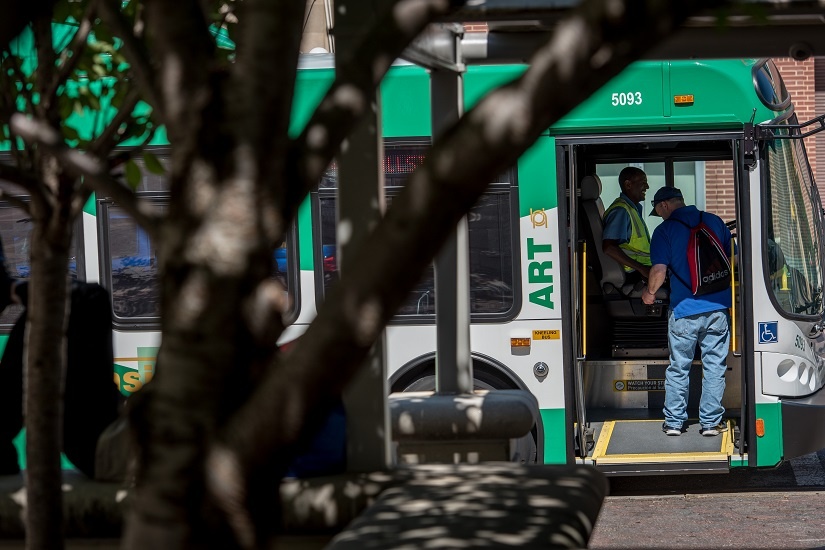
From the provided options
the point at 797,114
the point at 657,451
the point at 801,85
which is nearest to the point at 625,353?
the point at 657,451

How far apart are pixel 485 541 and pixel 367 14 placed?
1985 millimetres

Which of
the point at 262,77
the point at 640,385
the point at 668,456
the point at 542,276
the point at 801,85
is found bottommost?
the point at 668,456

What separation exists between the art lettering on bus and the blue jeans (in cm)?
97

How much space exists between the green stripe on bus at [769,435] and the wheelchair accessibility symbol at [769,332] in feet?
1.46

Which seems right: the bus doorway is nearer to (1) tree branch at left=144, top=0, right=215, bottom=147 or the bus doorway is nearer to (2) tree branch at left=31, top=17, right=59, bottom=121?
(2) tree branch at left=31, top=17, right=59, bottom=121

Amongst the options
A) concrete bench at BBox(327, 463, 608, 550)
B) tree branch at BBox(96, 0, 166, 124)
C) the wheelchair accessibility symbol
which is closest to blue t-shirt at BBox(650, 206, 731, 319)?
the wheelchair accessibility symbol

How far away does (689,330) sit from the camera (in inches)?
337

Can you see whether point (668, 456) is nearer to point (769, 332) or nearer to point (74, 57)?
point (769, 332)

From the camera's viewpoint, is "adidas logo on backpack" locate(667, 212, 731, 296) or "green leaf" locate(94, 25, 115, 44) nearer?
"green leaf" locate(94, 25, 115, 44)

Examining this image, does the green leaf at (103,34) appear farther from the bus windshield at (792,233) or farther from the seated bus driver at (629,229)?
the seated bus driver at (629,229)

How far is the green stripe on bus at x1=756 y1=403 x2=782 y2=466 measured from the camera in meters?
8.30

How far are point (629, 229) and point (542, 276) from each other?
4.29 feet

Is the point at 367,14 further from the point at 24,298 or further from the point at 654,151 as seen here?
the point at 654,151

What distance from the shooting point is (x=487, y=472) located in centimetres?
426
